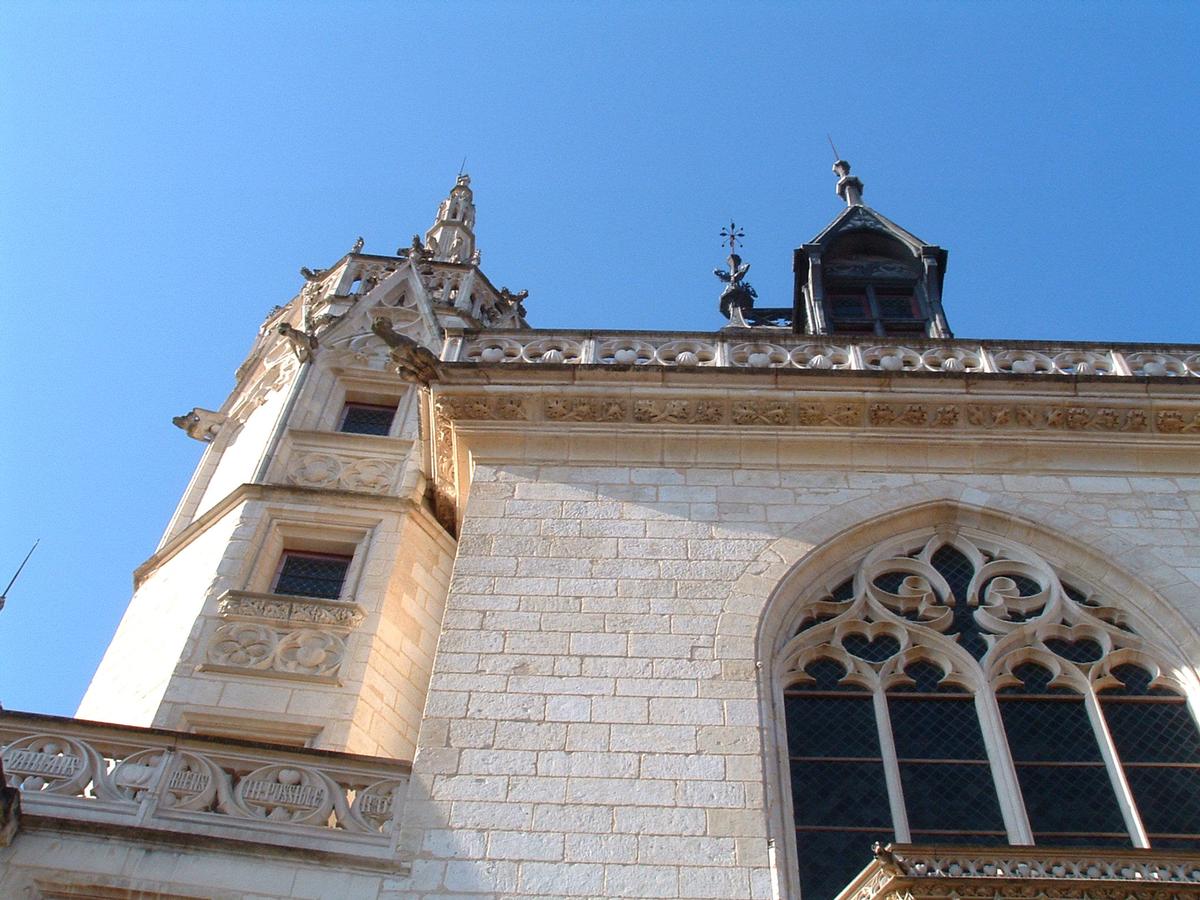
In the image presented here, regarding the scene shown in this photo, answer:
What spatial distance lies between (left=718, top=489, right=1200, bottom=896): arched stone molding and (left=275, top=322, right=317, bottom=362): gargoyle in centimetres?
789

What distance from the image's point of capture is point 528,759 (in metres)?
7.87

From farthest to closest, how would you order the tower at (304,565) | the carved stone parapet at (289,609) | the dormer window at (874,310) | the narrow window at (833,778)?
the dormer window at (874,310), the carved stone parapet at (289,609), the tower at (304,565), the narrow window at (833,778)

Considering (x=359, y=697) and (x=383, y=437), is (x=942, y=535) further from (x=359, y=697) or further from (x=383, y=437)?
(x=383, y=437)

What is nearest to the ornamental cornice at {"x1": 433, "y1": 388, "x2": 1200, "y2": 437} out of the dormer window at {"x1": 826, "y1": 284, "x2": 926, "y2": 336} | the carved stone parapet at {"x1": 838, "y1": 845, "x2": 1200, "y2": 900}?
the carved stone parapet at {"x1": 838, "y1": 845, "x2": 1200, "y2": 900}

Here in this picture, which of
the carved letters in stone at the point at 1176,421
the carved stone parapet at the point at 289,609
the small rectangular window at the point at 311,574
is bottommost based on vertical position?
the carved stone parapet at the point at 289,609

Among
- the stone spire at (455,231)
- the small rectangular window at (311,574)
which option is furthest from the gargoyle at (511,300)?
the small rectangular window at (311,574)

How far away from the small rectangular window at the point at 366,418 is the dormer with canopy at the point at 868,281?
17.2 ft

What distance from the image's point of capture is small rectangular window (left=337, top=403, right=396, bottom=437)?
49.3 ft

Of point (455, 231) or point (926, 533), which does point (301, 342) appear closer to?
point (455, 231)

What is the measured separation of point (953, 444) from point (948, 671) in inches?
91.3

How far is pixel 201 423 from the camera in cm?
1614

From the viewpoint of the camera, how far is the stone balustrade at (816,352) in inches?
452

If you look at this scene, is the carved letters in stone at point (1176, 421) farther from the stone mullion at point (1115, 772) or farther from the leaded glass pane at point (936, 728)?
the leaded glass pane at point (936, 728)

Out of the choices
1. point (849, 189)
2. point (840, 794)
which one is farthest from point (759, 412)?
point (849, 189)
